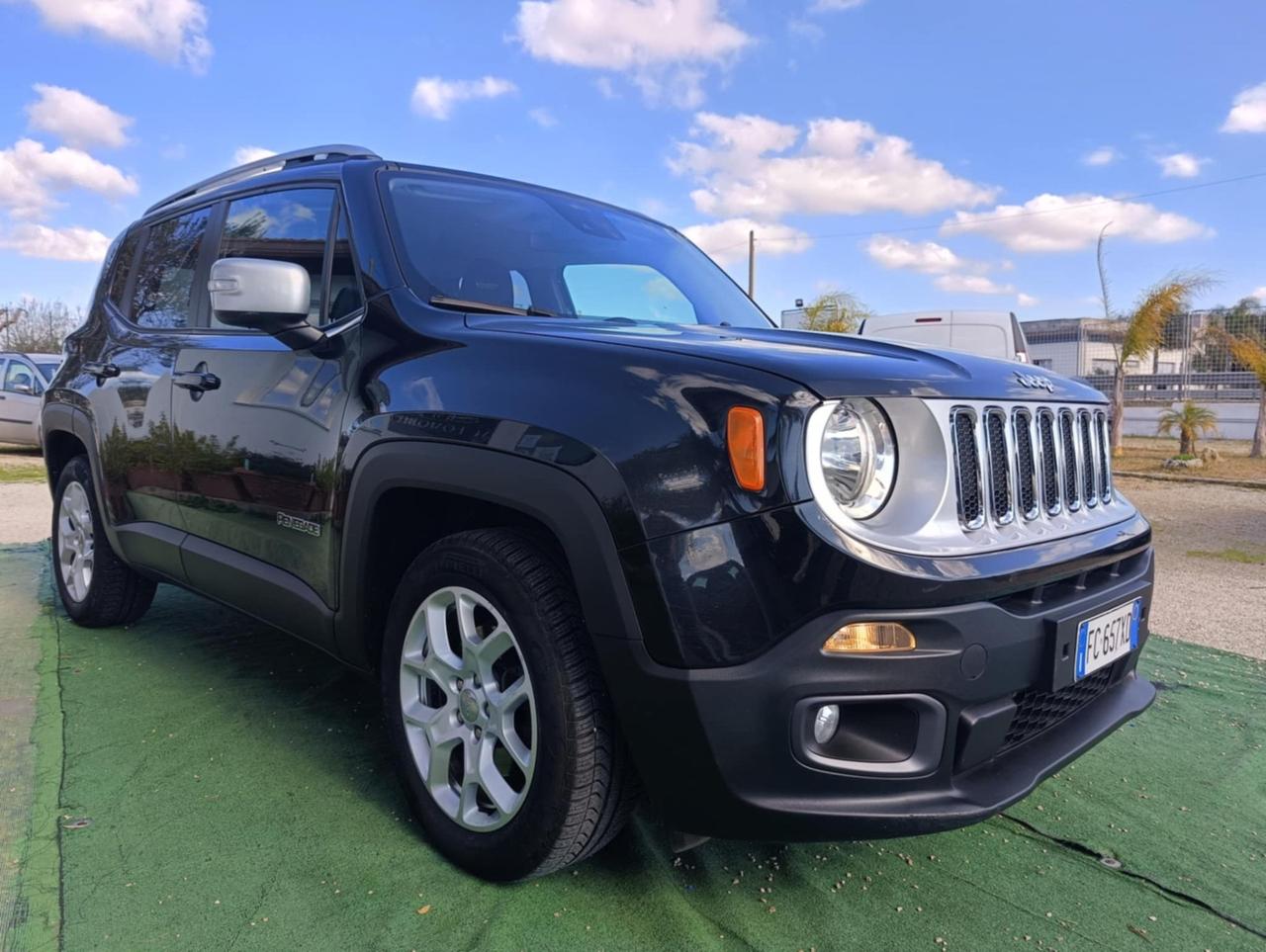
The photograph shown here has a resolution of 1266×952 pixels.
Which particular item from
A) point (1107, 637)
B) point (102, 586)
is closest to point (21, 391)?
point (102, 586)

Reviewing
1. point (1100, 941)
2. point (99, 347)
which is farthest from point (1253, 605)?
point (99, 347)

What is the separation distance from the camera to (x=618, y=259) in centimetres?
319

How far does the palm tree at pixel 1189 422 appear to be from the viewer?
14883 mm

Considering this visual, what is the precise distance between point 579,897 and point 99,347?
10.7 feet

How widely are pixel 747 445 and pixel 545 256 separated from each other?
57.3 inches

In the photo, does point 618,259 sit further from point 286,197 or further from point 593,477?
point 593,477

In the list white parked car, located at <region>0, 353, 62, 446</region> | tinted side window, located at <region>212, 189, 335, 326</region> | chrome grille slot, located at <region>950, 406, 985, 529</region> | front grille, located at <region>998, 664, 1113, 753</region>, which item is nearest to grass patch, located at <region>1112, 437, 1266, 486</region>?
front grille, located at <region>998, 664, 1113, 753</region>

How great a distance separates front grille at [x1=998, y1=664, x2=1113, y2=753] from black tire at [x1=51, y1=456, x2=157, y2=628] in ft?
12.0

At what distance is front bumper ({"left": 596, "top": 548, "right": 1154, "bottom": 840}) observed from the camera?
1.69m

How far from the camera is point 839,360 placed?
192 cm

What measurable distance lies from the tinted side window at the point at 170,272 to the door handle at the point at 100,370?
0.71ft

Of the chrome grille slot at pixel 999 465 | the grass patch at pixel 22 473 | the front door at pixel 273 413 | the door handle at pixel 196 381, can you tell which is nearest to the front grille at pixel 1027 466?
the chrome grille slot at pixel 999 465

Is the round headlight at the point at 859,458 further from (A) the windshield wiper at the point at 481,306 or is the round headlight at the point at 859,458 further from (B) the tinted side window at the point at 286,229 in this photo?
(B) the tinted side window at the point at 286,229

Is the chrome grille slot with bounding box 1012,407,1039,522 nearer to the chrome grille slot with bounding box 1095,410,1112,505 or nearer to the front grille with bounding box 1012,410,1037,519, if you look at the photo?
the front grille with bounding box 1012,410,1037,519
